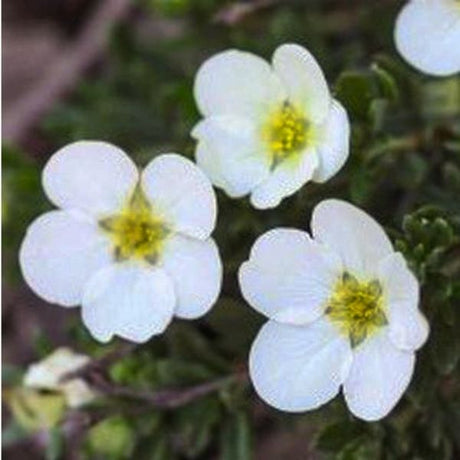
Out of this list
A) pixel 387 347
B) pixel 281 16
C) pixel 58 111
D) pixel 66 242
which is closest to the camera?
pixel 387 347

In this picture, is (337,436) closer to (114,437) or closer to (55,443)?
(114,437)

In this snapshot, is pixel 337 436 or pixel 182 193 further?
pixel 337 436

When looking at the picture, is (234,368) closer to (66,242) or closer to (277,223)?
(277,223)

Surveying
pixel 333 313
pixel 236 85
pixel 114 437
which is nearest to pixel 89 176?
pixel 236 85

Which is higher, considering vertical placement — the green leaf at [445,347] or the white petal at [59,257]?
the white petal at [59,257]

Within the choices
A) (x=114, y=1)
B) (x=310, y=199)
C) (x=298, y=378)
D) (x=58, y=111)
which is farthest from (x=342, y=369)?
(x=114, y=1)

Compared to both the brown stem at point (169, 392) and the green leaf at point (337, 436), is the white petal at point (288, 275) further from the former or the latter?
the brown stem at point (169, 392)

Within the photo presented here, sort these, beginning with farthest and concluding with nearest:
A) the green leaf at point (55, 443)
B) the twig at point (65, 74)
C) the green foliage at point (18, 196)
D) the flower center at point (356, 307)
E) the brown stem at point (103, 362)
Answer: the twig at point (65, 74) < the green foliage at point (18, 196) < the green leaf at point (55, 443) < the brown stem at point (103, 362) < the flower center at point (356, 307)

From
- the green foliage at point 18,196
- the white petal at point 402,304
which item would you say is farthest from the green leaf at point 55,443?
the white petal at point 402,304
